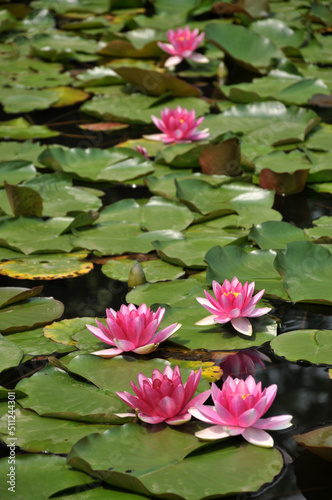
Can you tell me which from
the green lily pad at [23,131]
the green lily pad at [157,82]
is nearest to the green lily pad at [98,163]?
the green lily pad at [23,131]

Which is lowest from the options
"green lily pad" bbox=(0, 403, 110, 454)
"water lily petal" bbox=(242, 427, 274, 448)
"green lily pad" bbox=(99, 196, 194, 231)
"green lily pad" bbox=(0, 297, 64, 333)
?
"green lily pad" bbox=(99, 196, 194, 231)

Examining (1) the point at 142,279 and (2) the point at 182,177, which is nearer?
(1) the point at 142,279

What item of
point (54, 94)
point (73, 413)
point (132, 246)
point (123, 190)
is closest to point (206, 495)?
point (73, 413)

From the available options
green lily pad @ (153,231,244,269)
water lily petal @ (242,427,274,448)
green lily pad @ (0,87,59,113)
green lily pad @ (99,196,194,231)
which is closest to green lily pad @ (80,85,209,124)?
green lily pad @ (0,87,59,113)

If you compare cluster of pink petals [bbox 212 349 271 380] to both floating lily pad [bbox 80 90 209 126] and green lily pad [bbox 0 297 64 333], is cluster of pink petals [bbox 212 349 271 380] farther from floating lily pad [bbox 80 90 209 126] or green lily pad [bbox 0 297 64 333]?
floating lily pad [bbox 80 90 209 126]

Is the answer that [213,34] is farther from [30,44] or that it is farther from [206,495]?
[206,495]

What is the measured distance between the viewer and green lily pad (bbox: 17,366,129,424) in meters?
1.57

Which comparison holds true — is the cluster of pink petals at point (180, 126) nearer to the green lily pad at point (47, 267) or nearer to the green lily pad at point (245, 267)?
the green lily pad at point (47, 267)

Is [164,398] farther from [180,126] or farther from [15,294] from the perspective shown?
[180,126]

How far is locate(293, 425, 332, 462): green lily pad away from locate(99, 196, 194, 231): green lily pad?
4.09ft

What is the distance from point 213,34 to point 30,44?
1.74m

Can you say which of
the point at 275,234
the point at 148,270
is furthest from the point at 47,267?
the point at 275,234

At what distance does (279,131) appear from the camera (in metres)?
3.46

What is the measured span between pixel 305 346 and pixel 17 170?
183cm
